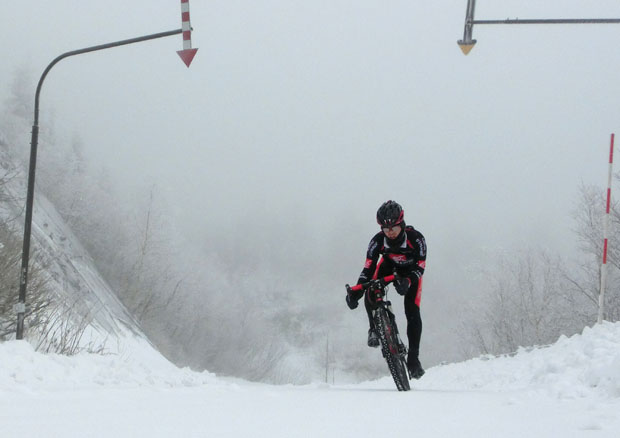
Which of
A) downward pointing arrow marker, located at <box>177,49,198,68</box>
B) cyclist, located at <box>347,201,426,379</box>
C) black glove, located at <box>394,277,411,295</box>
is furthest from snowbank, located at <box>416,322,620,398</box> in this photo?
downward pointing arrow marker, located at <box>177,49,198,68</box>

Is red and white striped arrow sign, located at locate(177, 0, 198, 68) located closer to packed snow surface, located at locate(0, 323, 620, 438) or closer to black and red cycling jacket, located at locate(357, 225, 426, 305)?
black and red cycling jacket, located at locate(357, 225, 426, 305)

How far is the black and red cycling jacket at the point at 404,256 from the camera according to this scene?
8180 mm

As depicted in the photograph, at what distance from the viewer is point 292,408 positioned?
5.34 metres

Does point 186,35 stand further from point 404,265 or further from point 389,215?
point 404,265

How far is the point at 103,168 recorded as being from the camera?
6750cm

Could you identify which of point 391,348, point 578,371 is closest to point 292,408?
point 391,348

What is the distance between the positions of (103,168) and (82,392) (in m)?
64.4

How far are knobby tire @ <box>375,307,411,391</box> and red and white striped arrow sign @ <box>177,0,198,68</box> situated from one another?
17.2ft

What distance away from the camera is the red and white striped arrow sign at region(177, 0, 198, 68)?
1066cm

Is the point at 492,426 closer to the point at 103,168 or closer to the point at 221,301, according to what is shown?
the point at 221,301

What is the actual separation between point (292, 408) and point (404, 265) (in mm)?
3338

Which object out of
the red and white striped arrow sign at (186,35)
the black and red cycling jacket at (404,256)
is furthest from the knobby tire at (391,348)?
the red and white striped arrow sign at (186,35)

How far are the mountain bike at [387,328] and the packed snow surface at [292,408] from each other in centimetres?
113

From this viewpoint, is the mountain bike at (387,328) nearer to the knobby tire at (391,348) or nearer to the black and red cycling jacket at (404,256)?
the knobby tire at (391,348)
